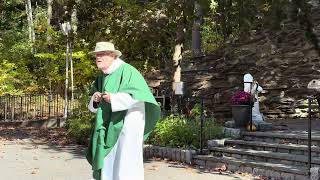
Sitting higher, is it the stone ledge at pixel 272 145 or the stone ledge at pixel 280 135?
the stone ledge at pixel 280 135

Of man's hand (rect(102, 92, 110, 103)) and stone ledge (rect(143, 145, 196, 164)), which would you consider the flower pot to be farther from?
man's hand (rect(102, 92, 110, 103))

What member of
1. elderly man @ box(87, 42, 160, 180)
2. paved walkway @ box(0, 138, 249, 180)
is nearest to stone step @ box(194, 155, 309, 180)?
paved walkway @ box(0, 138, 249, 180)

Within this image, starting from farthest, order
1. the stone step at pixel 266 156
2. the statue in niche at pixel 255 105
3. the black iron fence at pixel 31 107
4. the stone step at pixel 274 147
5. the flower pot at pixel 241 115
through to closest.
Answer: the black iron fence at pixel 31 107, the statue in niche at pixel 255 105, the flower pot at pixel 241 115, the stone step at pixel 274 147, the stone step at pixel 266 156

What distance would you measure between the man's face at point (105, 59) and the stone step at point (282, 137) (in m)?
5.92

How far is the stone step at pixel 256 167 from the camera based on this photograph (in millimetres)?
8898

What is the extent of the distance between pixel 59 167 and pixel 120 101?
593 cm

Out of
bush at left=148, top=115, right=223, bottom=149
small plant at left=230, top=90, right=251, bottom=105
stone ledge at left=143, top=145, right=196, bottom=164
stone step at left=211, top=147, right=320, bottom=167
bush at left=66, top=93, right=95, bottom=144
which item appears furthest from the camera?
bush at left=66, top=93, right=95, bottom=144

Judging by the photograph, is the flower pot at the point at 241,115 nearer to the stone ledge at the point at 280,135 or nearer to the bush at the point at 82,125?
the stone ledge at the point at 280,135

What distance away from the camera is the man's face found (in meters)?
5.49

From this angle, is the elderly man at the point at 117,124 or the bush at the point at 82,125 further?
the bush at the point at 82,125

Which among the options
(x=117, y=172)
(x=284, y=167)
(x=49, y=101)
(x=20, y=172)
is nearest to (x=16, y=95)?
(x=49, y=101)

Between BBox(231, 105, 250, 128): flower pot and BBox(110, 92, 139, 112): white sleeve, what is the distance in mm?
6946

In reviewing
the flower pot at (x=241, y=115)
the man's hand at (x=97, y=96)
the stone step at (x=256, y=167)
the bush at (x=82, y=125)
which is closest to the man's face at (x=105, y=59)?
the man's hand at (x=97, y=96)

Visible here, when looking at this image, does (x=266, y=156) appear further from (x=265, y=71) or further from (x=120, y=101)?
(x=265, y=71)
